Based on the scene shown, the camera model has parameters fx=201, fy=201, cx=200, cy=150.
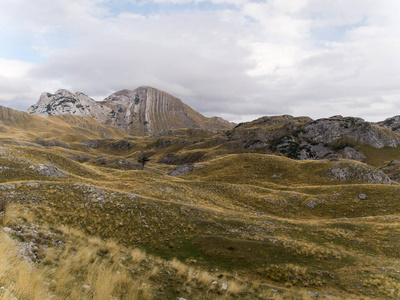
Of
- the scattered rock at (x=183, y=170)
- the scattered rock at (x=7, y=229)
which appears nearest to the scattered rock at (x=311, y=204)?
the scattered rock at (x=183, y=170)

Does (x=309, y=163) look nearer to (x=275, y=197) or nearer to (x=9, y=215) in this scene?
(x=275, y=197)

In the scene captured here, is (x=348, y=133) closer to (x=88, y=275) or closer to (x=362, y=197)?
(x=362, y=197)

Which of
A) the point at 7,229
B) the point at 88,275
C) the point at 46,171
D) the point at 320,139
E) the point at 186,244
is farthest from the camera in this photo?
the point at 320,139

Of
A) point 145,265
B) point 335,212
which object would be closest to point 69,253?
point 145,265

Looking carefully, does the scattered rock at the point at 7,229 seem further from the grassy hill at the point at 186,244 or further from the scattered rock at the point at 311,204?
the scattered rock at the point at 311,204

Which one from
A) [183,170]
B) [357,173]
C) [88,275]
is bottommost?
[183,170]

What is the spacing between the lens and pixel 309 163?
7175 centimetres

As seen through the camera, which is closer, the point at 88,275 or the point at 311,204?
the point at 88,275

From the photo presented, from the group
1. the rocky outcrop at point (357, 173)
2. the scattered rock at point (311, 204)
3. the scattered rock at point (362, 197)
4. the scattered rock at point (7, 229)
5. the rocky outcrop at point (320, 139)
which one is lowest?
the scattered rock at point (311, 204)

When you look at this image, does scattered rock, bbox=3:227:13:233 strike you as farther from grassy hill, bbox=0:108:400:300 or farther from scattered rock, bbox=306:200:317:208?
scattered rock, bbox=306:200:317:208

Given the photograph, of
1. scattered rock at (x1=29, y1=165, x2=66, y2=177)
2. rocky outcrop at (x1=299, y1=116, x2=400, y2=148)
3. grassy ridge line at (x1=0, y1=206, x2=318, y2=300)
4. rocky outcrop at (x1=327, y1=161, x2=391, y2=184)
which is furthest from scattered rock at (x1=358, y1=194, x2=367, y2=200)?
rocky outcrop at (x1=299, y1=116, x2=400, y2=148)

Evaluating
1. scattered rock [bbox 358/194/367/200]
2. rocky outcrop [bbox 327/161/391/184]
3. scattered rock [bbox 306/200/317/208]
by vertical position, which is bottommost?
scattered rock [bbox 306/200/317/208]

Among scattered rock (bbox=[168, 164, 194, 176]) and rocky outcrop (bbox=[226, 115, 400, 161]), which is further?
rocky outcrop (bbox=[226, 115, 400, 161])

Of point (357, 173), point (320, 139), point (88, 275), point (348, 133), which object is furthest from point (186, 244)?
point (348, 133)
